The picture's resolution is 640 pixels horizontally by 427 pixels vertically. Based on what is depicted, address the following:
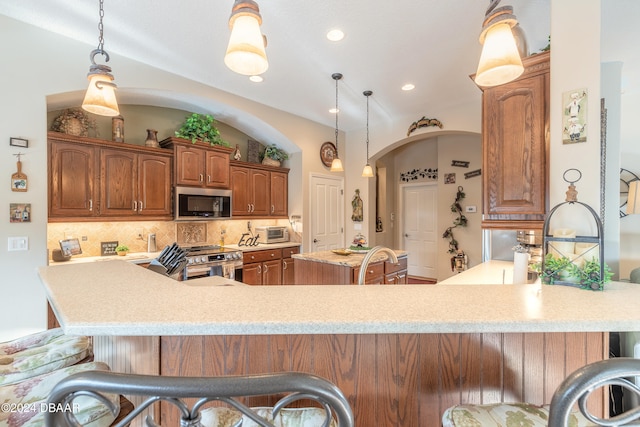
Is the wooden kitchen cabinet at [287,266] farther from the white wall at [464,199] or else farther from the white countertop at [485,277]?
the white wall at [464,199]

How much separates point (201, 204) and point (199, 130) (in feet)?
3.24

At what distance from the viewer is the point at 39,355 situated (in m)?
1.15

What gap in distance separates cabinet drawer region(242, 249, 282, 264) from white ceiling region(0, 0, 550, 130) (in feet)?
7.34

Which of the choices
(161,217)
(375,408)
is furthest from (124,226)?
(375,408)

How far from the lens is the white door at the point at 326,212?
5027 mm

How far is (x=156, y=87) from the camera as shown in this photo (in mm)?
3221

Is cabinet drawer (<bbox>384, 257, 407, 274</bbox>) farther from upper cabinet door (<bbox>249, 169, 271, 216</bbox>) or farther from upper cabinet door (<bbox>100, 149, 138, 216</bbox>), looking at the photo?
upper cabinet door (<bbox>100, 149, 138, 216</bbox>)

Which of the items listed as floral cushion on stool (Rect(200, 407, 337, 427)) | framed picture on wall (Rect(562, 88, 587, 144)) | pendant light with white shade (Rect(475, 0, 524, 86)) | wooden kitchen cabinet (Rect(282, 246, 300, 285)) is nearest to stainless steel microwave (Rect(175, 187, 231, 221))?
wooden kitchen cabinet (Rect(282, 246, 300, 285))

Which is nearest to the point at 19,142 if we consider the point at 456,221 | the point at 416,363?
the point at 416,363

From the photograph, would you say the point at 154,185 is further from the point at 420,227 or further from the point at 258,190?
the point at 420,227

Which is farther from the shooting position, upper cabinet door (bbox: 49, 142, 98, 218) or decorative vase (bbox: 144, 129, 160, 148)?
decorative vase (bbox: 144, 129, 160, 148)

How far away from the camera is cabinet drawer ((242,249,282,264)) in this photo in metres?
4.04

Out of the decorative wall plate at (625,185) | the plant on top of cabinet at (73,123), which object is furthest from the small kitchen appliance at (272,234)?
the decorative wall plate at (625,185)

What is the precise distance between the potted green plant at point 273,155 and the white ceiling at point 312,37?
116 cm
